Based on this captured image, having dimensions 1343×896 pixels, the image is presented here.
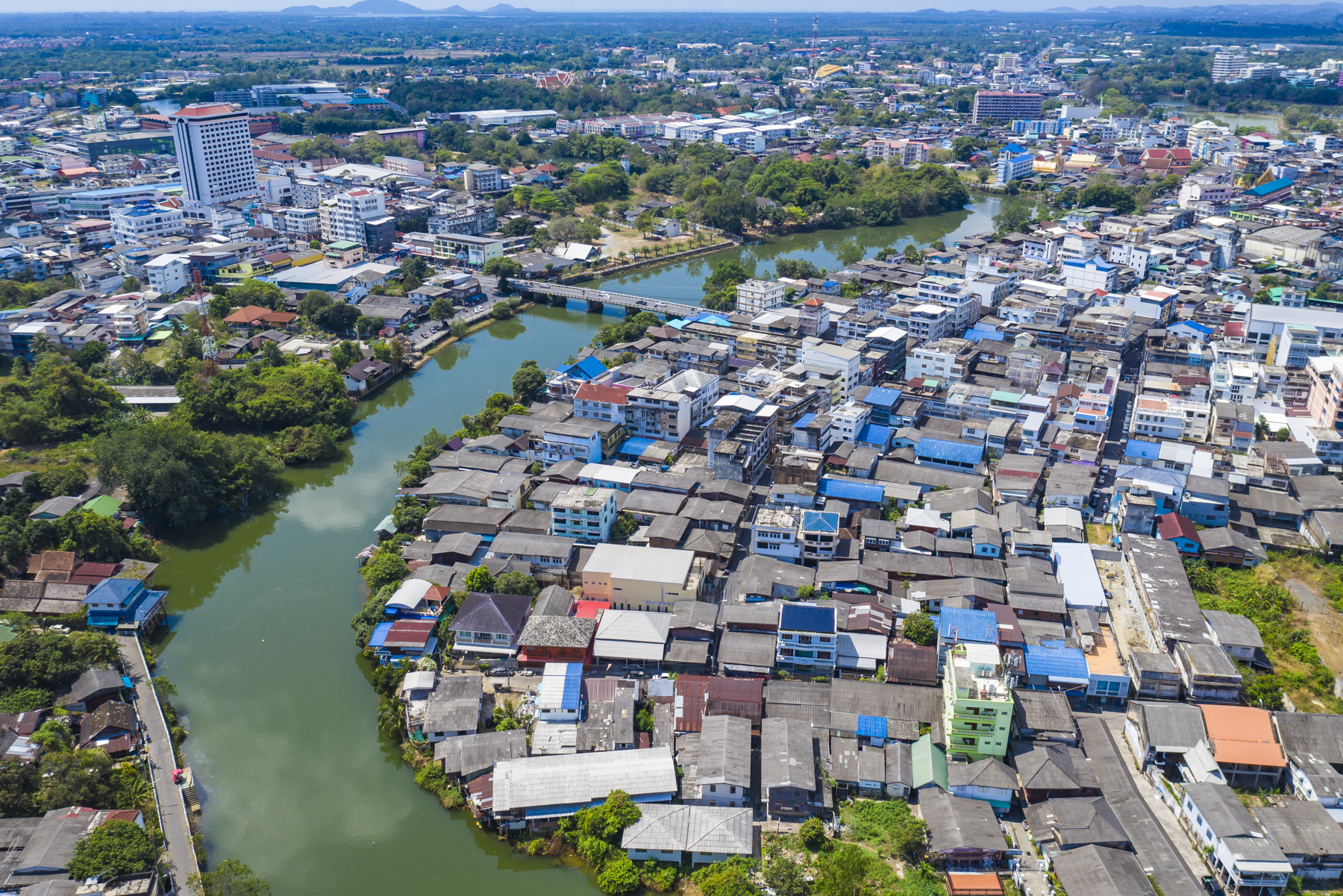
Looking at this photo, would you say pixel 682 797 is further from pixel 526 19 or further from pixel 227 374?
pixel 526 19

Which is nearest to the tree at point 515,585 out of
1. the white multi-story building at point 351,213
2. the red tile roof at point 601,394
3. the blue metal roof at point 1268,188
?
the red tile roof at point 601,394

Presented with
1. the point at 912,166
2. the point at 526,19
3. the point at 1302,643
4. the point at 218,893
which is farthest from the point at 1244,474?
the point at 526,19

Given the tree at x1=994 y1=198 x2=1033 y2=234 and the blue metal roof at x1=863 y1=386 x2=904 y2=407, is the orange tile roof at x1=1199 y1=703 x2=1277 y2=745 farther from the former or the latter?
the tree at x1=994 y1=198 x2=1033 y2=234

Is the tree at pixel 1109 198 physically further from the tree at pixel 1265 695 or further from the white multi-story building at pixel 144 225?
the white multi-story building at pixel 144 225

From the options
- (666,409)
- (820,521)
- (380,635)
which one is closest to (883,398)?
(666,409)

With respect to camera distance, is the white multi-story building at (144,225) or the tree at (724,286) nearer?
the tree at (724,286)

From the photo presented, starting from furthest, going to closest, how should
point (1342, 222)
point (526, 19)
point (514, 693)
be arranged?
point (526, 19)
point (1342, 222)
point (514, 693)

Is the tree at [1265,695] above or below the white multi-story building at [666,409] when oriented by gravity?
below
